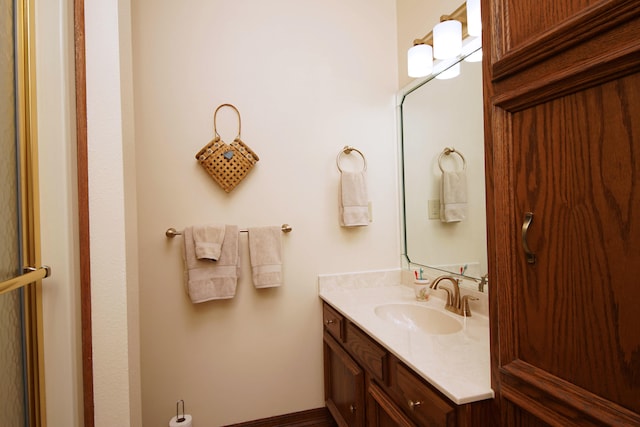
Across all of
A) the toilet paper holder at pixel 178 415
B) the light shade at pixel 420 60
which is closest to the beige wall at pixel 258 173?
the toilet paper holder at pixel 178 415

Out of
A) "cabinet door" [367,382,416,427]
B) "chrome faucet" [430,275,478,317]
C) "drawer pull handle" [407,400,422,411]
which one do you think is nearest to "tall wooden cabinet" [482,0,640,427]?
"drawer pull handle" [407,400,422,411]

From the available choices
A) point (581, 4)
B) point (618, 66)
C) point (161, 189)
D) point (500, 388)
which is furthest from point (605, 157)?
point (161, 189)

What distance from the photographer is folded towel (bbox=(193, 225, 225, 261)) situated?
162 cm

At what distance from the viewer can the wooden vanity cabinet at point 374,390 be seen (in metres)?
0.87

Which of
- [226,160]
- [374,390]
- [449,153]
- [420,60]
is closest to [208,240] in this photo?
[226,160]

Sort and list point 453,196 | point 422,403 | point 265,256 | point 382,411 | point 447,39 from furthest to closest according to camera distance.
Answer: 1. point 265,256
2. point 453,196
3. point 447,39
4. point 382,411
5. point 422,403

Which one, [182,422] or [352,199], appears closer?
[182,422]

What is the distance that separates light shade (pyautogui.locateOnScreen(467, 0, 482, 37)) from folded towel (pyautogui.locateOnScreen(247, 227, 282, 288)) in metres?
1.31

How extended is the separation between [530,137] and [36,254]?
126 centimetres

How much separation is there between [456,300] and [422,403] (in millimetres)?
627

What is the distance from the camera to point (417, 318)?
5.18 ft

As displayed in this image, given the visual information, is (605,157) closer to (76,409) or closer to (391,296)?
(391,296)

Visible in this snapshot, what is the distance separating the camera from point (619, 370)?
0.56 m

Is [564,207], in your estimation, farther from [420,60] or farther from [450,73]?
[420,60]
